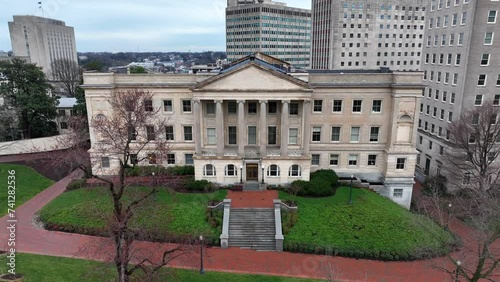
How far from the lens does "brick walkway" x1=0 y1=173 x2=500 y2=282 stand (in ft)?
87.8

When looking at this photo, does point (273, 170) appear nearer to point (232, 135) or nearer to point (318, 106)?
point (232, 135)

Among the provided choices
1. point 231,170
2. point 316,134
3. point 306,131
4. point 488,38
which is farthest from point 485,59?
point 231,170

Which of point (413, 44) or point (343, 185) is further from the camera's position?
point (413, 44)

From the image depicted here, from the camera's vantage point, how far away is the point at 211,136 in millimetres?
41031

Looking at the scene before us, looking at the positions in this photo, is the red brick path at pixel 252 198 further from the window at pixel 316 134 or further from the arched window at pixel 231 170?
the window at pixel 316 134

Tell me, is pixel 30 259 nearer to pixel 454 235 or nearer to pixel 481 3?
pixel 454 235

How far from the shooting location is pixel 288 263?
28.2 metres

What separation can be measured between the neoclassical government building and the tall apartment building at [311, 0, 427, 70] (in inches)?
2659

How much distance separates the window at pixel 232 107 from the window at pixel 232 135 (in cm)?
185

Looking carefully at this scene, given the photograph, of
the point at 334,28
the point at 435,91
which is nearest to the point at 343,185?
the point at 435,91

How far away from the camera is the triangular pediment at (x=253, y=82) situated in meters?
36.8

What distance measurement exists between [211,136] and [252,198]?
944cm

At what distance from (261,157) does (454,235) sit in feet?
67.9

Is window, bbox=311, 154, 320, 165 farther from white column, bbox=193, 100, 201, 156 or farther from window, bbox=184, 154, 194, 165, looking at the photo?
window, bbox=184, 154, 194, 165
